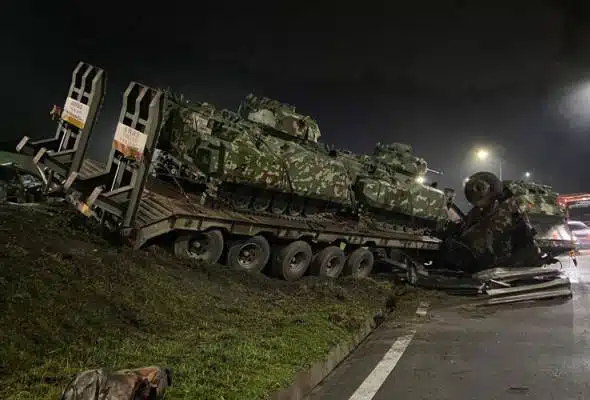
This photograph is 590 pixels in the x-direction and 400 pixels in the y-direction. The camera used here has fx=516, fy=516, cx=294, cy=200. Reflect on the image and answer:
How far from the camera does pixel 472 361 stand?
5.79 meters

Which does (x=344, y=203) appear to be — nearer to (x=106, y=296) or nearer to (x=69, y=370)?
(x=106, y=296)

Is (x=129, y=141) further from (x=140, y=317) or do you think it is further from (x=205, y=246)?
(x=140, y=317)

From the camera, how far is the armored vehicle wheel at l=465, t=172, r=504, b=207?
14.4 meters

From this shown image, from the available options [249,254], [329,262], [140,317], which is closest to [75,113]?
[249,254]

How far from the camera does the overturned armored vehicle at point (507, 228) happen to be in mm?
13492

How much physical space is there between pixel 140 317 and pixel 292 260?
18.8 ft

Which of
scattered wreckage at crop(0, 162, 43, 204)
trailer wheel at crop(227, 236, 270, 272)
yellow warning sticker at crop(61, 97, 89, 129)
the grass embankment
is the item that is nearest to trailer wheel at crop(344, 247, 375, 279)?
trailer wheel at crop(227, 236, 270, 272)

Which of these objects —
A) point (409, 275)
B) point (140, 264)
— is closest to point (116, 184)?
point (140, 264)

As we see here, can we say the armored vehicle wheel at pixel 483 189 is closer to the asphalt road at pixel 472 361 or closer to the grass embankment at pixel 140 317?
the asphalt road at pixel 472 361

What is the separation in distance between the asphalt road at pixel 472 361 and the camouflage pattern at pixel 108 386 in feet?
6.04

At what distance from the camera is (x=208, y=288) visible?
316 inches

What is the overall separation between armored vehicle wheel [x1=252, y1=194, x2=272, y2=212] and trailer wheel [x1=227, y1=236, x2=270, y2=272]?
1.00m

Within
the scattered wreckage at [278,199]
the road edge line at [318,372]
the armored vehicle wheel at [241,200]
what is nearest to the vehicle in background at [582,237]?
the scattered wreckage at [278,199]

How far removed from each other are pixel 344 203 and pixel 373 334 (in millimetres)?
6084
